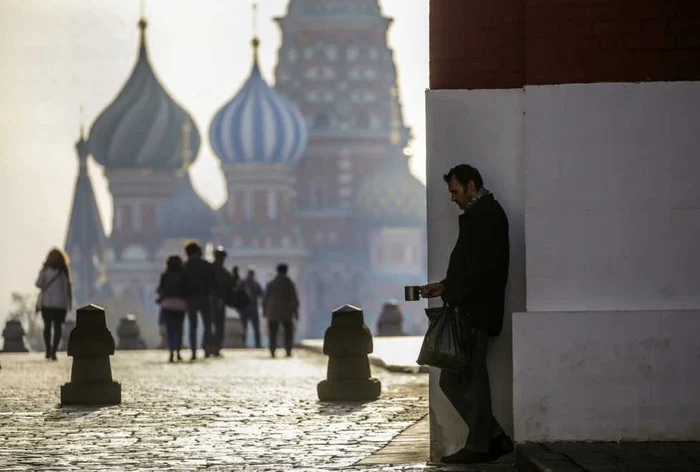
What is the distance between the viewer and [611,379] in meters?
10.1

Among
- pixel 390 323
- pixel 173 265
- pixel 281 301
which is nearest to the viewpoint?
pixel 173 265

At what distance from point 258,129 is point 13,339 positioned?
352ft

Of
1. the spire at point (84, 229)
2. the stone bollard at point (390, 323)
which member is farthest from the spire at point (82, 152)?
the stone bollard at point (390, 323)

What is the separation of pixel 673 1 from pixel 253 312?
25.0 meters

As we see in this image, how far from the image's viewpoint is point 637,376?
10125mm

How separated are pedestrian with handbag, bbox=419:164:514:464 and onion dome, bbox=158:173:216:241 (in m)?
138

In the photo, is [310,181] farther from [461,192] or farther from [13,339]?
[461,192]

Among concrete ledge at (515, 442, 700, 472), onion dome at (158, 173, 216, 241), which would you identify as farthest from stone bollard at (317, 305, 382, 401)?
onion dome at (158, 173, 216, 241)

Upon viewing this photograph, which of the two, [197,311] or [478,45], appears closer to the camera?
[478,45]

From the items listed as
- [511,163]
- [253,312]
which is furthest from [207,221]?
[511,163]

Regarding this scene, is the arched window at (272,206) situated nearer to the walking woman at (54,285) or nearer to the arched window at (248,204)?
the arched window at (248,204)

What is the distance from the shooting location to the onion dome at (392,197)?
490 feet

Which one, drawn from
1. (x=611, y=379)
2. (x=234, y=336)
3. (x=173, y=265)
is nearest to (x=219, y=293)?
(x=173, y=265)

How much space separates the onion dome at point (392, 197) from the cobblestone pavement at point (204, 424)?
127 m
